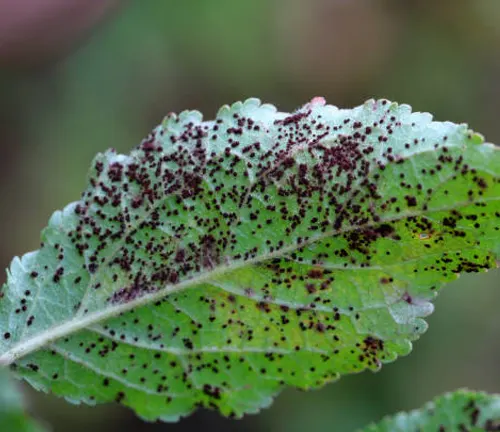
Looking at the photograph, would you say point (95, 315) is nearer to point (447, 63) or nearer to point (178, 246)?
point (178, 246)

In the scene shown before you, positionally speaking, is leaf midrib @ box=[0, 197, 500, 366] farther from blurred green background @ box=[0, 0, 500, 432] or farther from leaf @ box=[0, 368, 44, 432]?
blurred green background @ box=[0, 0, 500, 432]

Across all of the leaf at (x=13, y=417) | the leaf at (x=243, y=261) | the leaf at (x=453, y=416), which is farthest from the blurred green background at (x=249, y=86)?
the leaf at (x=13, y=417)

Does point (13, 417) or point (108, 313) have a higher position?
point (108, 313)

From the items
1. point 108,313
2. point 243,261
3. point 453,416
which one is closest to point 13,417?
point 108,313

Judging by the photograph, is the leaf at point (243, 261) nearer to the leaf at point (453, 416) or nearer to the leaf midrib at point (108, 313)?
the leaf midrib at point (108, 313)

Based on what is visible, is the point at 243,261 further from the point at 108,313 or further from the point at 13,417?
the point at 13,417

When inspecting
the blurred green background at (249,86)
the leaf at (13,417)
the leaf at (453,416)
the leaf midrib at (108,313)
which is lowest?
the leaf at (13,417)
